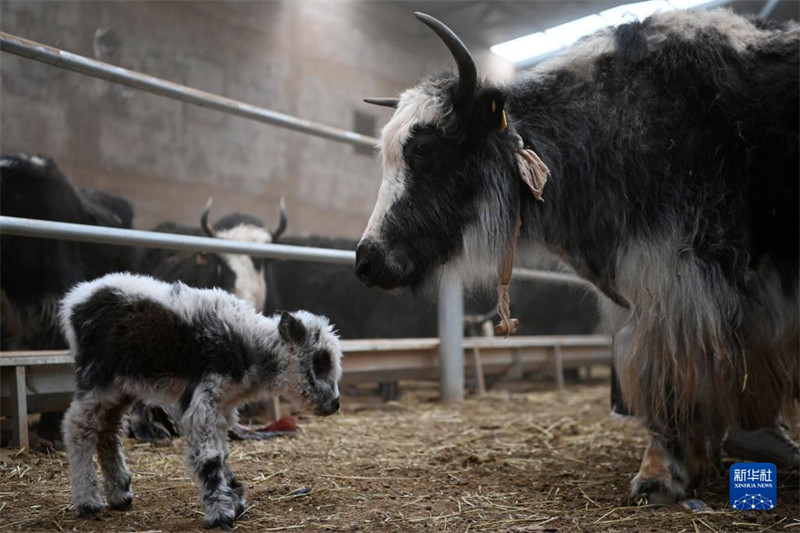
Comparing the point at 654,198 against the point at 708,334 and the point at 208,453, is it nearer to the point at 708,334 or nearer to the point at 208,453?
the point at 708,334

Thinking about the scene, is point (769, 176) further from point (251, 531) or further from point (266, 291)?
point (266, 291)

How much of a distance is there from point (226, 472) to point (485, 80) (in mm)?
1736

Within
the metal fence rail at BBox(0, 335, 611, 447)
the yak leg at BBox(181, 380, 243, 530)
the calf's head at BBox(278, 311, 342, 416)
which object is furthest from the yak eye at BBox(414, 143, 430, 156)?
the metal fence rail at BBox(0, 335, 611, 447)

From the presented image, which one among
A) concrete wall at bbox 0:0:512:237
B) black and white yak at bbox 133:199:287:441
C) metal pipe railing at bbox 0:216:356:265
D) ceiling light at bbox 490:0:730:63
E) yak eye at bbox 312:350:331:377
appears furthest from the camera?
ceiling light at bbox 490:0:730:63

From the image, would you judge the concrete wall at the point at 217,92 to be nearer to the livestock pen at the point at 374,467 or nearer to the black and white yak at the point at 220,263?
the black and white yak at the point at 220,263

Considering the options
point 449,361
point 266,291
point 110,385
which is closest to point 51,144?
point 266,291

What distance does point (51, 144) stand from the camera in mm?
5555

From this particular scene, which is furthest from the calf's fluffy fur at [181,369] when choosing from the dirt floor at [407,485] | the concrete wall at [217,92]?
the concrete wall at [217,92]

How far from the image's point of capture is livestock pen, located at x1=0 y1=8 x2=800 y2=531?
238 centimetres

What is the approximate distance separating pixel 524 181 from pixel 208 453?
59.0 inches

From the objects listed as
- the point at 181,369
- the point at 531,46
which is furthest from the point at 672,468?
the point at 531,46

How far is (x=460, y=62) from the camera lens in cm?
267

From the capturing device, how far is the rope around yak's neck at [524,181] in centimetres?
274

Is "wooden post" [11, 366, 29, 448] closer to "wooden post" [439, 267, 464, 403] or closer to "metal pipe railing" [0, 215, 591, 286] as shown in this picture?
"metal pipe railing" [0, 215, 591, 286]
